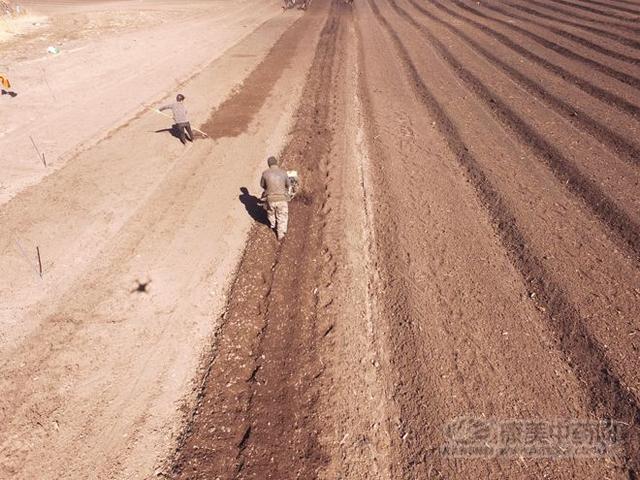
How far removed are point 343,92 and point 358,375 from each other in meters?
14.2

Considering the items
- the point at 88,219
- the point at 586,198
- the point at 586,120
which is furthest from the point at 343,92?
the point at 88,219

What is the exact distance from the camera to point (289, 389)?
6066mm

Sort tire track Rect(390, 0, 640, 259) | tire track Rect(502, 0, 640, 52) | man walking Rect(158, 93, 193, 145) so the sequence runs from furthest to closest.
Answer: tire track Rect(502, 0, 640, 52) → man walking Rect(158, 93, 193, 145) → tire track Rect(390, 0, 640, 259)

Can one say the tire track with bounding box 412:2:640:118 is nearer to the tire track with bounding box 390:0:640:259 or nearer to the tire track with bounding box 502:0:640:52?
the tire track with bounding box 502:0:640:52

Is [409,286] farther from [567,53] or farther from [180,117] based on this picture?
[567,53]

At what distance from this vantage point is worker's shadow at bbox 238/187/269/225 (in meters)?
9.81

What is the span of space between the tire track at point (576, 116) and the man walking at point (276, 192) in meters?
10.4

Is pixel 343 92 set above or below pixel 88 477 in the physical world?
above

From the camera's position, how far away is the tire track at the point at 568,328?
573 centimetres

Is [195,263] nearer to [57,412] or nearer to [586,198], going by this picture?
[57,412]

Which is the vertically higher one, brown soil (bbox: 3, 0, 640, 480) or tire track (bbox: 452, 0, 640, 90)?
tire track (bbox: 452, 0, 640, 90)

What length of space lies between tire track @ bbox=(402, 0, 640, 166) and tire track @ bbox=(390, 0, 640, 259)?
1.72 meters

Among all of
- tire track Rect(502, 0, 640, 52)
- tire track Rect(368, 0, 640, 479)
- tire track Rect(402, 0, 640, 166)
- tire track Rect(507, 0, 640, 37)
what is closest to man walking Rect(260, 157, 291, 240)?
tire track Rect(368, 0, 640, 479)

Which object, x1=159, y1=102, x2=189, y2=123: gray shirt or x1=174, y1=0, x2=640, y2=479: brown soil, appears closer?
x1=174, y1=0, x2=640, y2=479: brown soil
